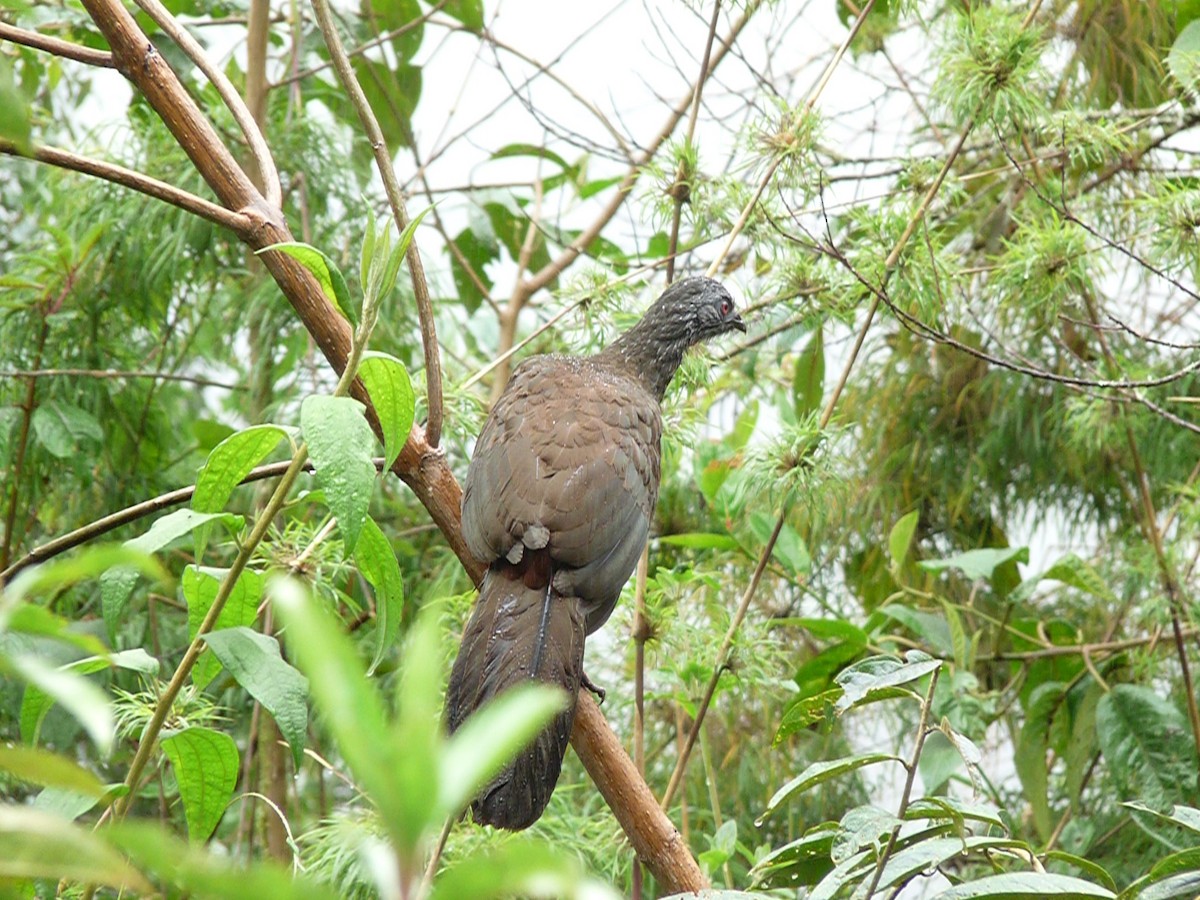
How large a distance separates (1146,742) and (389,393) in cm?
154

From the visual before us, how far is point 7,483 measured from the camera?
1.91m

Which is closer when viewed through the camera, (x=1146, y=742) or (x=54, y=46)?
(x=54, y=46)

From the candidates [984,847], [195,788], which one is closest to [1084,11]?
[984,847]

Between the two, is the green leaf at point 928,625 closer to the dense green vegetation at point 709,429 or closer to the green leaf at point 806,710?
the dense green vegetation at point 709,429

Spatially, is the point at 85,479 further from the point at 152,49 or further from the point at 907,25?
the point at 907,25

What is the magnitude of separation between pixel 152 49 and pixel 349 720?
101 cm

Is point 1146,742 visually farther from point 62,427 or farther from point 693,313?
point 62,427

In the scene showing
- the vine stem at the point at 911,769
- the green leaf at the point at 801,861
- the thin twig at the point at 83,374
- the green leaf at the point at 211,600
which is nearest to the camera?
the vine stem at the point at 911,769

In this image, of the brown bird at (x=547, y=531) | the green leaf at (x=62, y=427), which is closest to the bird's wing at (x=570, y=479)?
the brown bird at (x=547, y=531)

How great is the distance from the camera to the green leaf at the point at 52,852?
35 centimetres

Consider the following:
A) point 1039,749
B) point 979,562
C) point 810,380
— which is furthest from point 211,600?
point 1039,749

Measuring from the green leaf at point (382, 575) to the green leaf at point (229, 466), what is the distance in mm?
128

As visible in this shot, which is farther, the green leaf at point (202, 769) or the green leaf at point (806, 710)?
the green leaf at point (806, 710)

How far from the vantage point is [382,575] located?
98 cm
